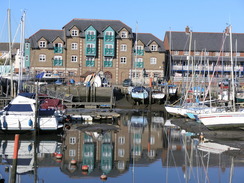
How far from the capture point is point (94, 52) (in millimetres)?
78125

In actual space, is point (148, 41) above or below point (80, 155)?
above

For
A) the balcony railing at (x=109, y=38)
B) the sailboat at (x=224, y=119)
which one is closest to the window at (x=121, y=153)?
the sailboat at (x=224, y=119)

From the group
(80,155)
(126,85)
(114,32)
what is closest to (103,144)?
(80,155)

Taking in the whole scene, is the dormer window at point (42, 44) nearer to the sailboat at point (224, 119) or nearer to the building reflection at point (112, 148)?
the building reflection at point (112, 148)

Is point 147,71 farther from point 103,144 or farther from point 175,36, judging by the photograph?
point 103,144

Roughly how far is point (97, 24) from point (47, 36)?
9067 millimetres

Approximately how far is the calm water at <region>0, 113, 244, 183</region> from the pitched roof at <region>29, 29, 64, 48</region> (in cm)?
4550

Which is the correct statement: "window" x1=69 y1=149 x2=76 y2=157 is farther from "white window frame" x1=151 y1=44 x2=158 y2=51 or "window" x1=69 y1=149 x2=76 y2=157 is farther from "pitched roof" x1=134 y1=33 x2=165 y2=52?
"white window frame" x1=151 y1=44 x2=158 y2=51

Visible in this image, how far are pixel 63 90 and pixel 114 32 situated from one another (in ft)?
64.7

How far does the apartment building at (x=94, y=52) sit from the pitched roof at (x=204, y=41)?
339 inches

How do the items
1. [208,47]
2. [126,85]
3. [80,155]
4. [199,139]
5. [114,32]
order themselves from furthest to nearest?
[208,47], [114,32], [126,85], [199,139], [80,155]

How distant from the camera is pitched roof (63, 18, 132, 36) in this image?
79000 mm

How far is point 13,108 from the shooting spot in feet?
Answer: 106

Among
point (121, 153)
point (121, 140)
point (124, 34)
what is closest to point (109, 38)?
point (124, 34)
